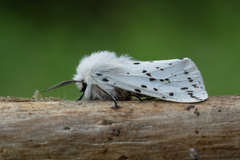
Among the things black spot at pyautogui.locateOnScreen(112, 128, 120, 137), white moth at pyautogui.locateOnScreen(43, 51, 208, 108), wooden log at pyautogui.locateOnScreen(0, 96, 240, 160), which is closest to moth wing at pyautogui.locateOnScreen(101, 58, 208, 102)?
white moth at pyautogui.locateOnScreen(43, 51, 208, 108)

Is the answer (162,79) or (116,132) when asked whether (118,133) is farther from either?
(162,79)

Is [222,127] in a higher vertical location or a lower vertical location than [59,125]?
lower

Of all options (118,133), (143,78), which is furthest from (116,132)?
(143,78)

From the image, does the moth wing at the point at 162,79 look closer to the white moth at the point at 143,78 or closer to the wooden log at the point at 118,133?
the white moth at the point at 143,78

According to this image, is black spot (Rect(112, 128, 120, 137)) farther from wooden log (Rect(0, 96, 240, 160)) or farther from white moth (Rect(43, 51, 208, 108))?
white moth (Rect(43, 51, 208, 108))

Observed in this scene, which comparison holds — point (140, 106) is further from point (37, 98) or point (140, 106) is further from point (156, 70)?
point (37, 98)

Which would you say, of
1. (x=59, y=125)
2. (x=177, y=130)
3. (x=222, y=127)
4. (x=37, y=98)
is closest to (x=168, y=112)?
(x=177, y=130)
